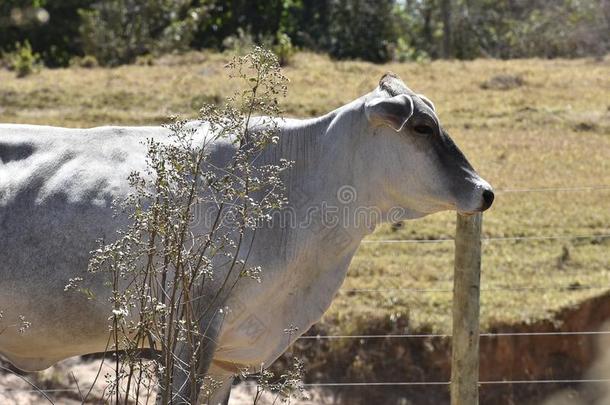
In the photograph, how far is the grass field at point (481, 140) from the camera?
9.24m

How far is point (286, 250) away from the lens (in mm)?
5586

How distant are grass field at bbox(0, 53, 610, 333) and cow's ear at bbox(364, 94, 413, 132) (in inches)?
67.1

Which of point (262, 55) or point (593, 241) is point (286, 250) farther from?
point (593, 241)

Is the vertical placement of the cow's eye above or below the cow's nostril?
above

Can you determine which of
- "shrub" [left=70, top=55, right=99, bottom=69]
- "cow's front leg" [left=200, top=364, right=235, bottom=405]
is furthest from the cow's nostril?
"shrub" [left=70, top=55, right=99, bottom=69]

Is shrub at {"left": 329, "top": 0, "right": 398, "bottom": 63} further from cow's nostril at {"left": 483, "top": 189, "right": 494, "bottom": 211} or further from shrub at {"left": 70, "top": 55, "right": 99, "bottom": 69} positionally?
cow's nostril at {"left": 483, "top": 189, "right": 494, "bottom": 211}

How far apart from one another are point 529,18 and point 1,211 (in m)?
28.0

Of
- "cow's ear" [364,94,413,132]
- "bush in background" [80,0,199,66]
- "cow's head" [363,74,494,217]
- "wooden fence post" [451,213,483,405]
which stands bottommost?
"wooden fence post" [451,213,483,405]

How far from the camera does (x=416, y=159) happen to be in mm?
5582

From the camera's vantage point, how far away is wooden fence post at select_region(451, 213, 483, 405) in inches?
239

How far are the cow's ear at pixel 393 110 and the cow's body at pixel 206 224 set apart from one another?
92mm

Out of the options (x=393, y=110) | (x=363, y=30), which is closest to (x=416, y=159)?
(x=393, y=110)

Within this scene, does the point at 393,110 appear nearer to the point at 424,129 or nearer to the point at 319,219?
the point at 424,129

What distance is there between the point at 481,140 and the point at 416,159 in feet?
25.8
